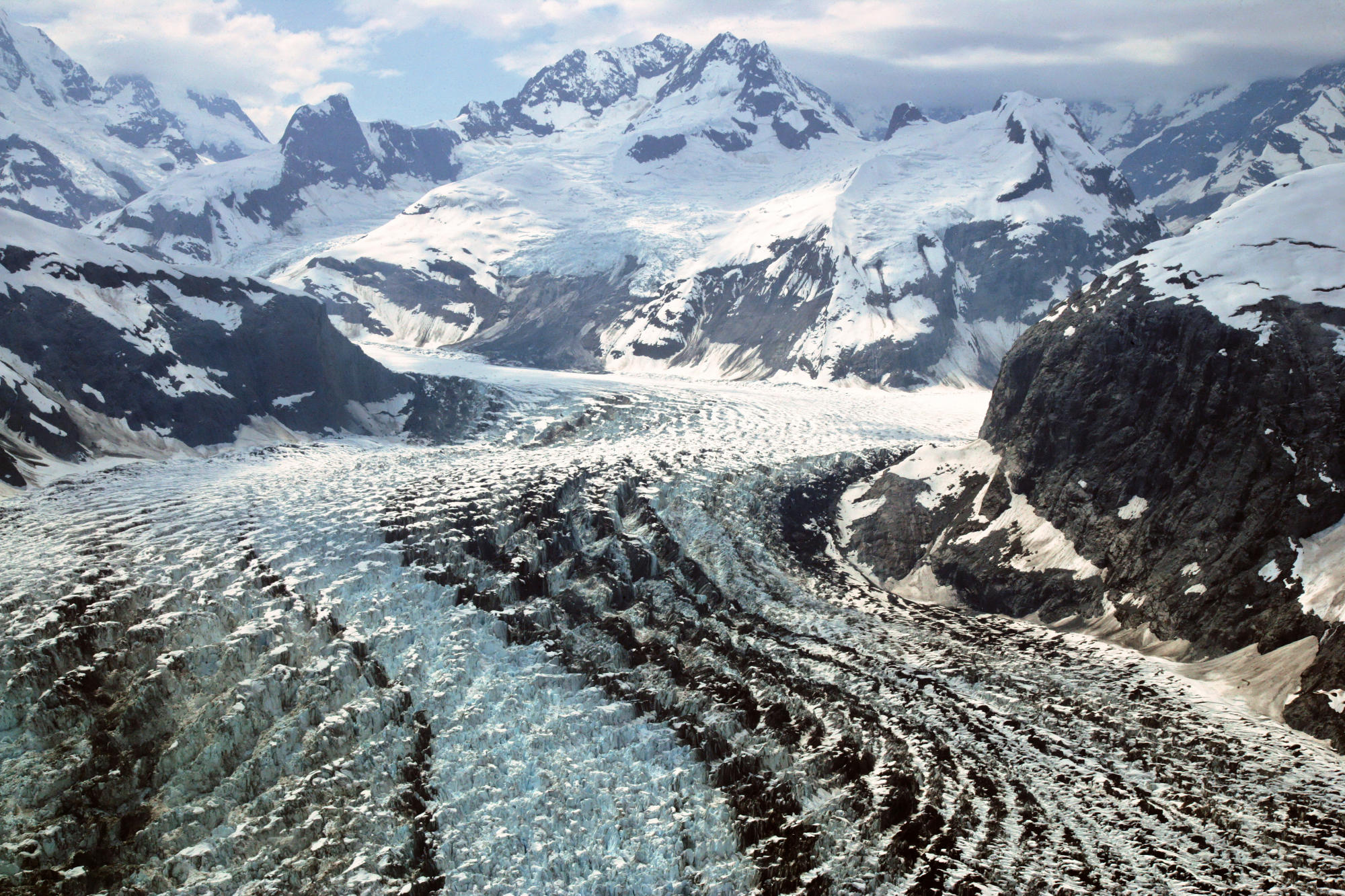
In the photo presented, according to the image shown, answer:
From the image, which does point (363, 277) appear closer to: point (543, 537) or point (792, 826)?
point (543, 537)

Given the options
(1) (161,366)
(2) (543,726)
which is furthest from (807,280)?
(2) (543,726)

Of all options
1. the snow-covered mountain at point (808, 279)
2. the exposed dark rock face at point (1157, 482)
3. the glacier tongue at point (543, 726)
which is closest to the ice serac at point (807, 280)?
the snow-covered mountain at point (808, 279)

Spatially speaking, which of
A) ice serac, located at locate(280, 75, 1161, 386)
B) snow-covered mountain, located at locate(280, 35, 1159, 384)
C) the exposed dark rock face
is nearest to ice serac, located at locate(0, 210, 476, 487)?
the exposed dark rock face

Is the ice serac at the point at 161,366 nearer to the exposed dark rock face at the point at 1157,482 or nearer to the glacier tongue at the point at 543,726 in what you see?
the glacier tongue at the point at 543,726

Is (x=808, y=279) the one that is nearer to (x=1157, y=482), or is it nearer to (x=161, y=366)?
(x=161, y=366)

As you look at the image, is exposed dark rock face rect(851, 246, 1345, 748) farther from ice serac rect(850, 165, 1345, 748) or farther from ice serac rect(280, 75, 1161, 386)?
ice serac rect(280, 75, 1161, 386)

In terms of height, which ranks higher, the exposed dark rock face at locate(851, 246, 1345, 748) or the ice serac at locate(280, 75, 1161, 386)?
the ice serac at locate(280, 75, 1161, 386)

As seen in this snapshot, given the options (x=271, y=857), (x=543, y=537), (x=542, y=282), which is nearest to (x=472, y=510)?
(x=543, y=537)
